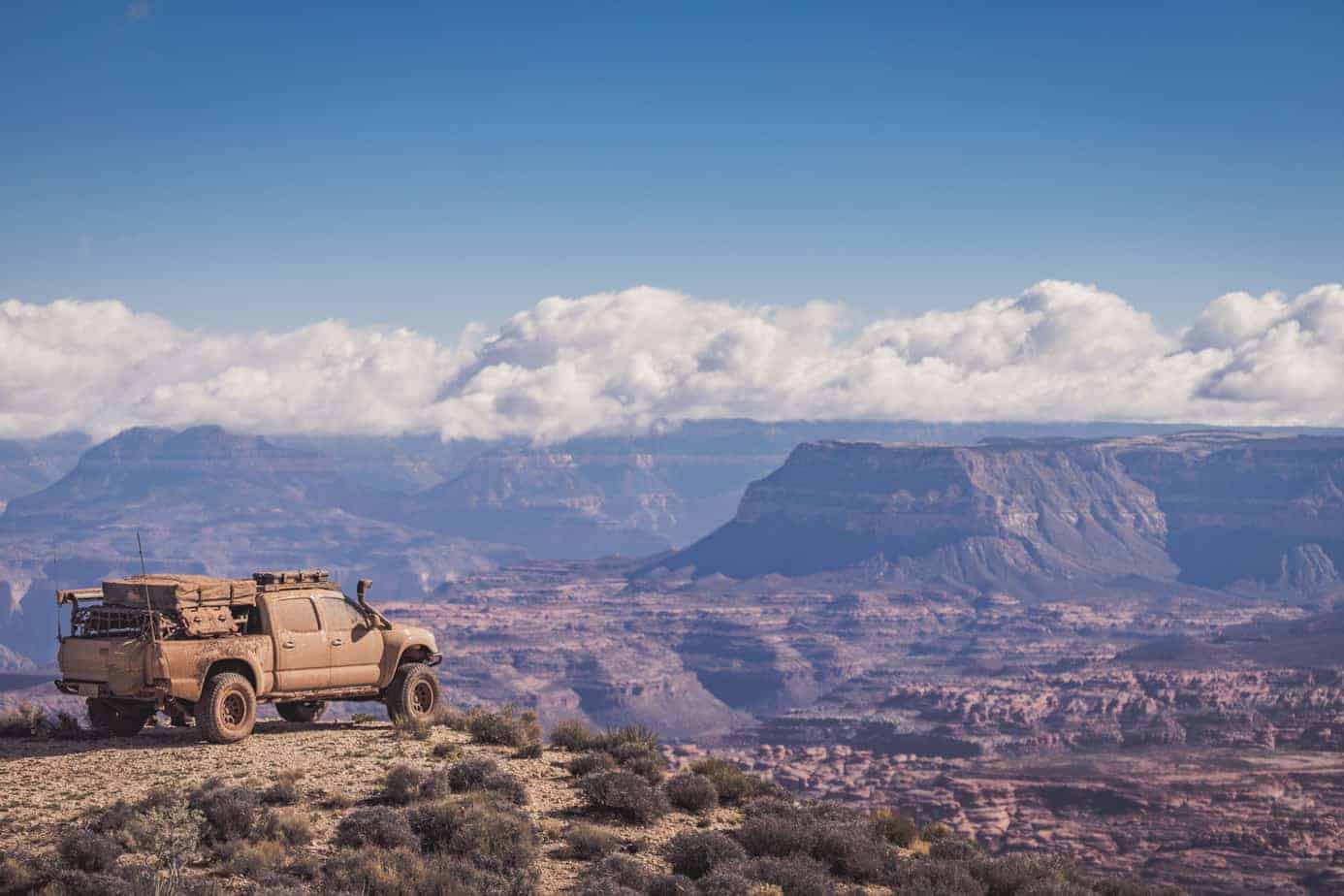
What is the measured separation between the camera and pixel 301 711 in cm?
2614

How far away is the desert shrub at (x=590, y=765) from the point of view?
73.4 feet

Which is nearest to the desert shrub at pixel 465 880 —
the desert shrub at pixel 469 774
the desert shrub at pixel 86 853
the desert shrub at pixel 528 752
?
the desert shrub at pixel 469 774

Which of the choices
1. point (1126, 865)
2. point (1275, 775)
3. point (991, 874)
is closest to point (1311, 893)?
point (1126, 865)

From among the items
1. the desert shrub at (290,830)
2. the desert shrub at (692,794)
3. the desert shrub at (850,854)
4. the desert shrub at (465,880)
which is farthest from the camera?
the desert shrub at (692,794)

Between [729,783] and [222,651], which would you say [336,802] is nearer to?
[222,651]

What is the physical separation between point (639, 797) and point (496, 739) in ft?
15.7

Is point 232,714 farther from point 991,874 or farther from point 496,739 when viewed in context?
point 991,874

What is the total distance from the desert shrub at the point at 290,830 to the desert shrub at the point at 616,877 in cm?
390

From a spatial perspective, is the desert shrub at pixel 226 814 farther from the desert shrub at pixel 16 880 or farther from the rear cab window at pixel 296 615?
the rear cab window at pixel 296 615

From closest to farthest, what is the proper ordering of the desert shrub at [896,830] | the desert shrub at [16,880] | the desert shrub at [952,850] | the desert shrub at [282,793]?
the desert shrub at [16,880] < the desert shrub at [282,793] < the desert shrub at [952,850] < the desert shrub at [896,830]

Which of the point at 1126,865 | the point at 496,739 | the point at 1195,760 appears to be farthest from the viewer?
the point at 1195,760

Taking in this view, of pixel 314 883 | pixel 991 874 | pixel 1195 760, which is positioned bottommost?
pixel 1195 760

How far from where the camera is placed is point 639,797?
20422mm

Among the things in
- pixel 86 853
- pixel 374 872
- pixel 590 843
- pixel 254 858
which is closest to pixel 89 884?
pixel 86 853
